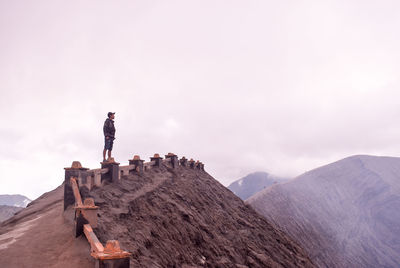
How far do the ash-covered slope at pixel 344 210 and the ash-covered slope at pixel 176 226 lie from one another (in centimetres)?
4604

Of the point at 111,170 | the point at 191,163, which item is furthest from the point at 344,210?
the point at 111,170

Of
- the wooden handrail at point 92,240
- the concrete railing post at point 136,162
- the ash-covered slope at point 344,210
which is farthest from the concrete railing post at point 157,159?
the ash-covered slope at point 344,210

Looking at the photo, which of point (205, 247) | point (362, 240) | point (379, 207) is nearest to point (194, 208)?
point (205, 247)

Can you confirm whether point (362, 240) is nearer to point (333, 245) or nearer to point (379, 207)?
point (333, 245)

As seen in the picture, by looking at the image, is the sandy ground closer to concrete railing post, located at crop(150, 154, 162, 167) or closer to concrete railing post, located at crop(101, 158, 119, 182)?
concrete railing post, located at crop(101, 158, 119, 182)

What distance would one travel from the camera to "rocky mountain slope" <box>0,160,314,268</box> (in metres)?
8.36

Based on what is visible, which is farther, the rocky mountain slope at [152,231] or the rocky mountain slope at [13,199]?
the rocky mountain slope at [13,199]

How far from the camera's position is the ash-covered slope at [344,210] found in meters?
74.0

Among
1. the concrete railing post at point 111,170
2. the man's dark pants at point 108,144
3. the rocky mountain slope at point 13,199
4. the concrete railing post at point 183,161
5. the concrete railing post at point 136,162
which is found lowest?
the concrete railing post at point 111,170

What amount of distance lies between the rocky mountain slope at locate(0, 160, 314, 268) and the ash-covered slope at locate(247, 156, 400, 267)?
47.8 m

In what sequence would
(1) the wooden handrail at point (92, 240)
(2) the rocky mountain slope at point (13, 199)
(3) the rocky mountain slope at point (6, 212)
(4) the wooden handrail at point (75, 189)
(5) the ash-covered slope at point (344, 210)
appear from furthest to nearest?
(2) the rocky mountain slope at point (13, 199)
(5) the ash-covered slope at point (344, 210)
(3) the rocky mountain slope at point (6, 212)
(4) the wooden handrail at point (75, 189)
(1) the wooden handrail at point (92, 240)

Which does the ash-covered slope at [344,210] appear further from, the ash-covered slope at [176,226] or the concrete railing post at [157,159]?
the concrete railing post at [157,159]

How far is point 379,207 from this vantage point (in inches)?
4316

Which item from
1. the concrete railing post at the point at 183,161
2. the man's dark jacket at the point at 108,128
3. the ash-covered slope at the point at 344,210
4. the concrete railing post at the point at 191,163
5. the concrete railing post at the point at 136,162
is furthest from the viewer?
the ash-covered slope at the point at 344,210
